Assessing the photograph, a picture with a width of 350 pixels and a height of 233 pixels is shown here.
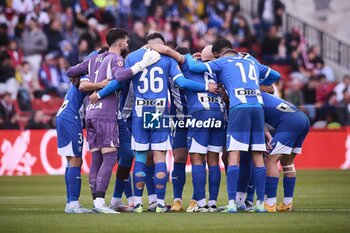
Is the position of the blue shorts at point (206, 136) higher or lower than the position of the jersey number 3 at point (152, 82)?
lower

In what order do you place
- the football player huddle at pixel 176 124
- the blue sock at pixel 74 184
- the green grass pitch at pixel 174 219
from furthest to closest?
the blue sock at pixel 74 184 → the football player huddle at pixel 176 124 → the green grass pitch at pixel 174 219

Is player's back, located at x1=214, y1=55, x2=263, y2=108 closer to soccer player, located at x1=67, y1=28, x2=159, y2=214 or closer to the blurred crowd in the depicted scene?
soccer player, located at x1=67, y1=28, x2=159, y2=214

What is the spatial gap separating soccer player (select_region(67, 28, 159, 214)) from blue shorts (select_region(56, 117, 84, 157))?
0.82 feet

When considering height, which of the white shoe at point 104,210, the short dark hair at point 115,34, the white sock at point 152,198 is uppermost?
the short dark hair at point 115,34

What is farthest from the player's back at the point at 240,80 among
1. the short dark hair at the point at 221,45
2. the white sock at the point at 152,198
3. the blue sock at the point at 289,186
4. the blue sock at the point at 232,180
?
the white sock at the point at 152,198

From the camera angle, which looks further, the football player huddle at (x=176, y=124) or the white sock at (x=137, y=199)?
the white sock at (x=137, y=199)

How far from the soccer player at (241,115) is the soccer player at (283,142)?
42cm

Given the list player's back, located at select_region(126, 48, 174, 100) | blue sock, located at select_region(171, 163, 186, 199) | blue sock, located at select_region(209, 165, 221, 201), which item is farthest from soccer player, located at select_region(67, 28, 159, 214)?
blue sock, located at select_region(209, 165, 221, 201)

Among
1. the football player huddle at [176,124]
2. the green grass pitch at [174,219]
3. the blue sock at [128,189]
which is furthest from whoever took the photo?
the blue sock at [128,189]

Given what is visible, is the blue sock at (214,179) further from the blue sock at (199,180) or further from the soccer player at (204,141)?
the blue sock at (199,180)

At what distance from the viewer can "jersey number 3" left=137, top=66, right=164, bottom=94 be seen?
15281mm

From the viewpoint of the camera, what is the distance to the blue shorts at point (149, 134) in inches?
598

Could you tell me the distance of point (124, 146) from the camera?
51.9 feet

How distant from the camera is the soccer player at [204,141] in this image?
15.3 m
